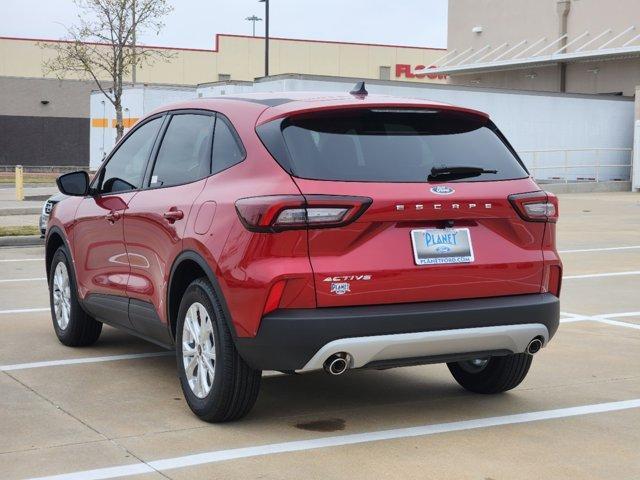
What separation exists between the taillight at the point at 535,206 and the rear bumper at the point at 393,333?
46 cm

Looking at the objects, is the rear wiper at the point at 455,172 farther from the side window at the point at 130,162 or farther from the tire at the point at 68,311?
the tire at the point at 68,311

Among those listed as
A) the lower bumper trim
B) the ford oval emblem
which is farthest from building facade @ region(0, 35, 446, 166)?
the lower bumper trim

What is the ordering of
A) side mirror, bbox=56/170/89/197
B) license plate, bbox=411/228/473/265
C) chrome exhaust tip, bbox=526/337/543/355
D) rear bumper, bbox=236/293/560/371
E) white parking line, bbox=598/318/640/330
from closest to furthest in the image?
1. rear bumper, bbox=236/293/560/371
2. license plate, bbox=411/228/473/265
3. chrome exhaust tip, bbox=526/337/543/355
4. side mirror, bbox=56/170/89/197
5. white parking line, bbox=598/318/640/330

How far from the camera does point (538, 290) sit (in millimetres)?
6078

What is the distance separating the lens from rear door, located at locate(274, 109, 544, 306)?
18.2 feet

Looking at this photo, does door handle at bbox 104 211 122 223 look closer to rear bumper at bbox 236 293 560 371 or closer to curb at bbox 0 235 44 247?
rear bumper at bbox 236 293 560 371

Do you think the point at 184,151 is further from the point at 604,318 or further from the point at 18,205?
the point at 18,205

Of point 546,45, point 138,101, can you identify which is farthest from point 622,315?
point 546,45

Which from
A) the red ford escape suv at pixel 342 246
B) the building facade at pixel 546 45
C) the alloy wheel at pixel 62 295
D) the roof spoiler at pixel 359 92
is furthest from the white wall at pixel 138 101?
the red ford escape suv at pixel 342 246

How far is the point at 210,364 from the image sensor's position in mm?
5996

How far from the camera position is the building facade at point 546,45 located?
4381 centimetres

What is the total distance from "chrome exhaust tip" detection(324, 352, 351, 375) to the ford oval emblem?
94cm

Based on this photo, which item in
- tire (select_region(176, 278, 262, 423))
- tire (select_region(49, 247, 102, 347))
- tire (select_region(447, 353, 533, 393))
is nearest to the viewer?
tire (select_region(176, 278, 262, 423))

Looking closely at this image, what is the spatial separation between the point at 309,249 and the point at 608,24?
4159 cm
